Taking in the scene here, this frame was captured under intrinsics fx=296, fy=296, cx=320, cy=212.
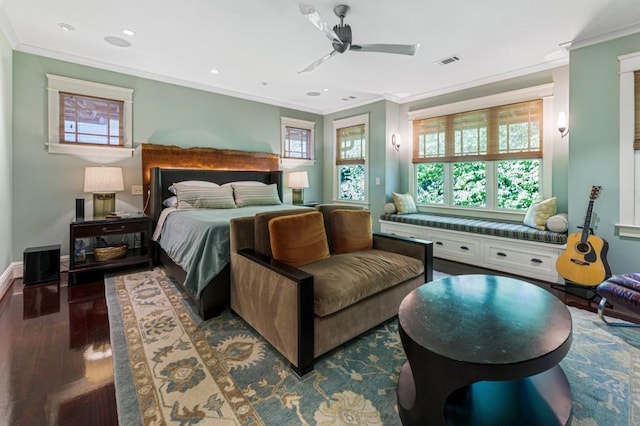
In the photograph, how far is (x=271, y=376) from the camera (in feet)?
5.82

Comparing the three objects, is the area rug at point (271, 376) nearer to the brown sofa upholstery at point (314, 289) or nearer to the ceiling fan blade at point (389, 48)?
the brown sofa upholstery at point (314, 289)

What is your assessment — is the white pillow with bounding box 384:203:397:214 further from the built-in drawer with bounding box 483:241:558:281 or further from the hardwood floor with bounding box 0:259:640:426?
the hardwood floor with bounding box 0:259:640:426

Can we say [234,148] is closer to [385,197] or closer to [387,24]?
[385,197]

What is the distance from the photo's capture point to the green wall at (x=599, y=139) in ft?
9.45

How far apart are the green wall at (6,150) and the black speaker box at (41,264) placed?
187 mm

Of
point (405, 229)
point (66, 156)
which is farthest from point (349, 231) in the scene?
point (66, 156)

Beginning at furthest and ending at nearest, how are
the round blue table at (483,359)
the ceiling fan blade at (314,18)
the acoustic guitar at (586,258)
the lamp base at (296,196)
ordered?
the lamp base at (296,196) → the acoustic guitar at (586,258) → the ceiling fan blade at (314,18) → the round blue table at (483,359)

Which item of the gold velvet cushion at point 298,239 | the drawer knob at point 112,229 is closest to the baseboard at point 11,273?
the drawer knob at point 112,229

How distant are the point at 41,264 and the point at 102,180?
1109 mm

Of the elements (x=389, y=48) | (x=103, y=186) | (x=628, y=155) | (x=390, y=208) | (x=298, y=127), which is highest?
(x=298, y=127)

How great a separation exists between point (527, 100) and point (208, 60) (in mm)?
4169

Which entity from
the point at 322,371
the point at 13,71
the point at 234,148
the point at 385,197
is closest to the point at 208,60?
the point at 234,148

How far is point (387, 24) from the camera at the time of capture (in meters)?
2.84

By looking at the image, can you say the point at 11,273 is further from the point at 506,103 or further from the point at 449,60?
the point at 506,103
